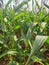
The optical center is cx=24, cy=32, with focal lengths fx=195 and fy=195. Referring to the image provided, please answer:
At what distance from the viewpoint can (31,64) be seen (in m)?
0.58

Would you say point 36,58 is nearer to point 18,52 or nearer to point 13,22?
point 18,52

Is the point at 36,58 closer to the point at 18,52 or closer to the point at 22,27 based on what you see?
the point at 18,52

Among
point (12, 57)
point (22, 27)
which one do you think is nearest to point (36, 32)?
point (22, 27)

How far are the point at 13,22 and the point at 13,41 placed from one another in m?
0.18

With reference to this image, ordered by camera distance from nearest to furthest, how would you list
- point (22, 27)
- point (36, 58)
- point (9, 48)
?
point (36, 58)
point (9, 48)
point (22, 27)

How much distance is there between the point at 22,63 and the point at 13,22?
0.26 m

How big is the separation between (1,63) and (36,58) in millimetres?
161

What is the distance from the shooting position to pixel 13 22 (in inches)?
32.0

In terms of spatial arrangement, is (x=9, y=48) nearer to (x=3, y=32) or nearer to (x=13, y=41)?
(x=13, y=41)

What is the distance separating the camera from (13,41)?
64cm

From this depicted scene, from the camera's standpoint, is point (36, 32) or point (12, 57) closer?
point (12, 57)

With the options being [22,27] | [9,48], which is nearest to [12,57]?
[9,48]

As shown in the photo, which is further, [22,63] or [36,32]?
[36,32]

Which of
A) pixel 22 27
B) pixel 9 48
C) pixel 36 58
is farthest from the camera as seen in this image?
pixel 22 27
